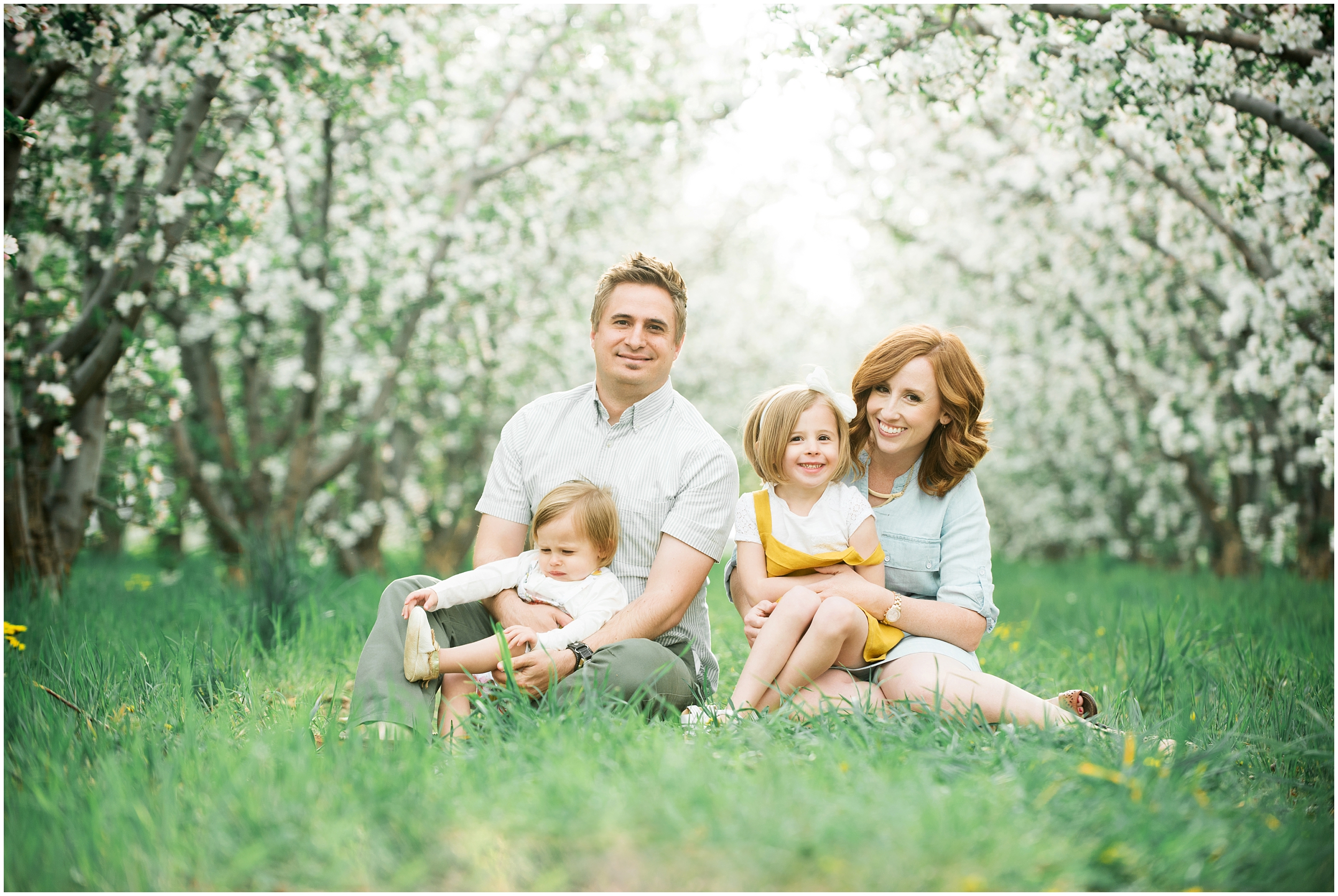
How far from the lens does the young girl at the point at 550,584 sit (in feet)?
9.37

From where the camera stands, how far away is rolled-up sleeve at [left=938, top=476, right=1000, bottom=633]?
10.2 feet

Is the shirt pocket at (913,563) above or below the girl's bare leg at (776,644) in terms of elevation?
above

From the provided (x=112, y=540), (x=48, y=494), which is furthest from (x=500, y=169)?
(x=112, y=540)

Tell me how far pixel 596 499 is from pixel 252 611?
7.22 ft

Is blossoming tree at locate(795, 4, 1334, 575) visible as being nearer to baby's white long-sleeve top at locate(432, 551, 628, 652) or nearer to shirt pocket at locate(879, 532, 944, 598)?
shirt pocket at locate(879, 532, 944, 598)

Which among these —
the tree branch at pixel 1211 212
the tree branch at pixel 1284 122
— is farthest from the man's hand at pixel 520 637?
the tree branch at pixel 1211 212

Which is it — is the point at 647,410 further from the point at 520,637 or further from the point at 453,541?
the point at 453,541

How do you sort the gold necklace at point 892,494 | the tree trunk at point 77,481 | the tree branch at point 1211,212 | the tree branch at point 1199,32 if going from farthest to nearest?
the tree branch at point 1211,212 < the tree trunk at point 77,481 < the tree branch at point 1199,32 < the gold necklace at point 892,494

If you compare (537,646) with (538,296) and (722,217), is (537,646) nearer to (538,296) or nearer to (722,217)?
(538,296)

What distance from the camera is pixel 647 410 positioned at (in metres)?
3.32

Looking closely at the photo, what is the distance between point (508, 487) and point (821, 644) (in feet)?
4.04

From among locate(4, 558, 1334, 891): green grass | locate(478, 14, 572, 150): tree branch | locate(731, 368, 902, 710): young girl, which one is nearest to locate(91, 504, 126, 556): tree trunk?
locate(478, 14, 572, 150): tree branch

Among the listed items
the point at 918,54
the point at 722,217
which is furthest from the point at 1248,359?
the point at 722,217

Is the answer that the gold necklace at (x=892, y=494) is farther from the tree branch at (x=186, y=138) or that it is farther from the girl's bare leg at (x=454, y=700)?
the tree branch at (x=186, y=138)
